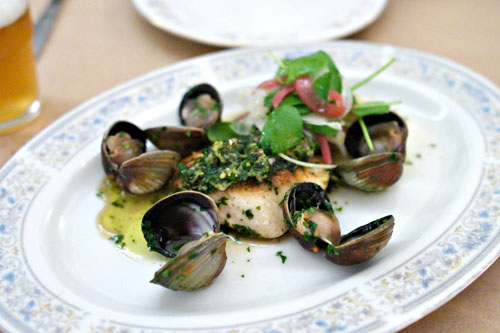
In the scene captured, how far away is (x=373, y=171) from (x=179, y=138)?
108cm

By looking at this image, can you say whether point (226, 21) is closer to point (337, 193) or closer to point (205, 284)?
point (337, 193)

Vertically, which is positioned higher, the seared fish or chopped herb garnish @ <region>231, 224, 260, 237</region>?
the seared fish

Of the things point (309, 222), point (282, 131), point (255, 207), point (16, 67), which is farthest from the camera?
point (16, 67)

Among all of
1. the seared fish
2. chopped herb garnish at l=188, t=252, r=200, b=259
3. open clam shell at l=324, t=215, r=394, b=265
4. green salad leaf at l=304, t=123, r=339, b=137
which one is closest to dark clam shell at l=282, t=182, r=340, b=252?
open clam shell at l=324, t=215, r=394, b=265

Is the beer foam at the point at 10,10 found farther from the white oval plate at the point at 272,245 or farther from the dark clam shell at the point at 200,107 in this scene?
the dark clam shell at the point at 200,107

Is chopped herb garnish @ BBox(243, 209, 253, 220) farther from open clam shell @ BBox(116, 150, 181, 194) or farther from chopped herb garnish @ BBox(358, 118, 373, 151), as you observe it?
chopped herb garnish @ BBox(358, 118, 373, 151)

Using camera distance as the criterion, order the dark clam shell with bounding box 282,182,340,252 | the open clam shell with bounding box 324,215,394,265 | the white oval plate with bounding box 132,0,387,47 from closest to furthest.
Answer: the open clam shell with bounding box 324,215,394,265 → the dark clam shell with bounding box 282,182,340,252 → the white oval plate with bounding box 132,0,387,47

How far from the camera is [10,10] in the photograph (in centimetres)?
315

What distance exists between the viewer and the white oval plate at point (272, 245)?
2.07 metres

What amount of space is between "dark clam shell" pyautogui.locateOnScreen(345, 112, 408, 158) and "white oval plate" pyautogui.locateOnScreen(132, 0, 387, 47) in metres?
1.13

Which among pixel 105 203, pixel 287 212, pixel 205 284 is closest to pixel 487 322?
pixel 287 212

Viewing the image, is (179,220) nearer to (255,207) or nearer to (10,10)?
(255,207)

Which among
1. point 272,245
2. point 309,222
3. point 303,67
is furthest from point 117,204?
point 303,67

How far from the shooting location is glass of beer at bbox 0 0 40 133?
3193mm
